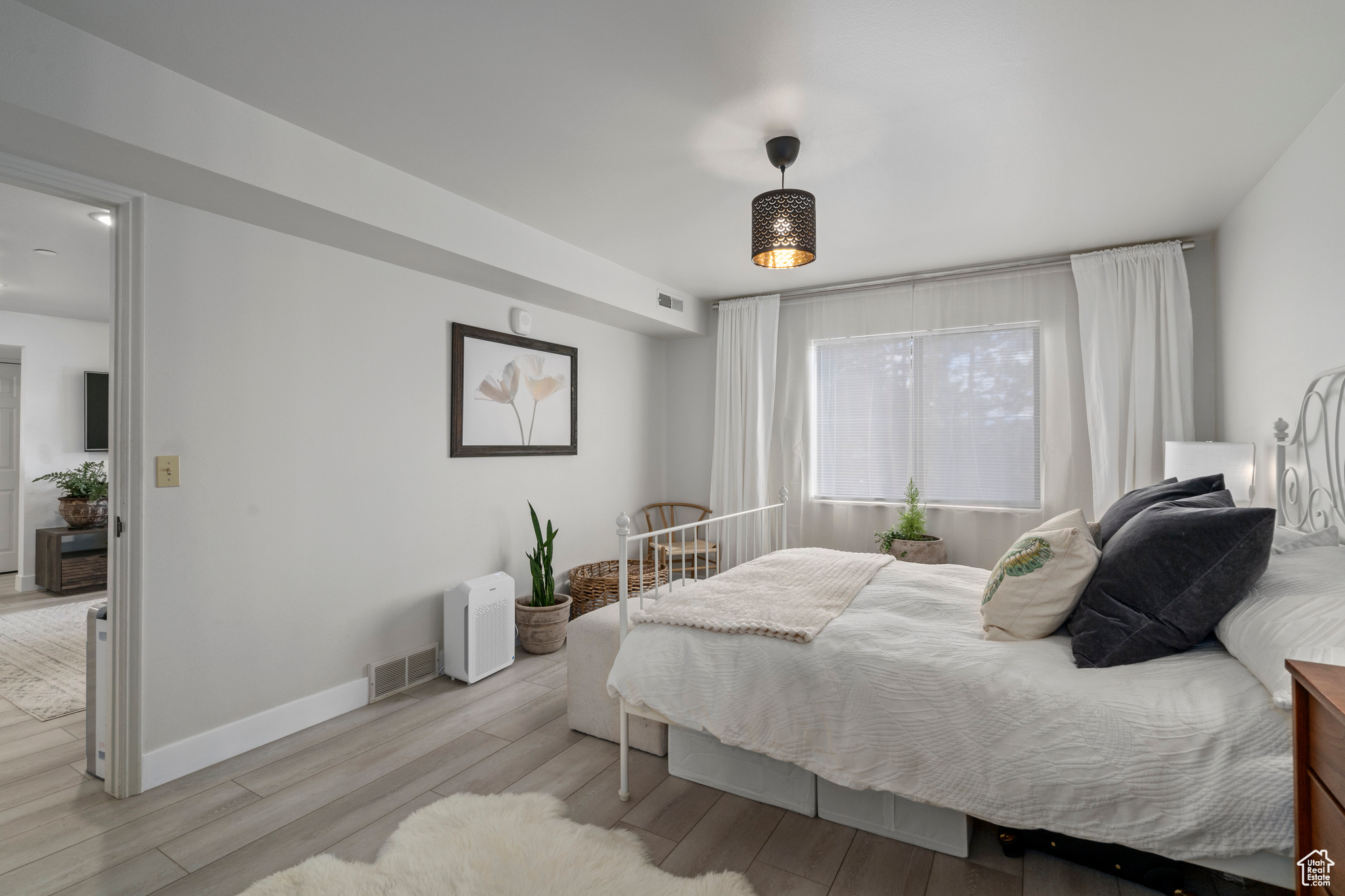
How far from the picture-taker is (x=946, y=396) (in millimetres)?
4258

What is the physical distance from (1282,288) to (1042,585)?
1.94 meters

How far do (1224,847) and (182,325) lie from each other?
137 inches

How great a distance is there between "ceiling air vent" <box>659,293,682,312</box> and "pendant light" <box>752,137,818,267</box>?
2117mm

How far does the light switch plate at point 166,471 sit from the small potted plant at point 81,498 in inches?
173

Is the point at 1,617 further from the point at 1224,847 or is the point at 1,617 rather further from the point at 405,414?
the point at 1224,847

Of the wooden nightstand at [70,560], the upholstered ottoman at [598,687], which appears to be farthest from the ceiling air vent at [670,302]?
the wooden nightstand at [70,560]

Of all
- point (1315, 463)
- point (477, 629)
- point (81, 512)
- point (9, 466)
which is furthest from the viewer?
point (9, 466)

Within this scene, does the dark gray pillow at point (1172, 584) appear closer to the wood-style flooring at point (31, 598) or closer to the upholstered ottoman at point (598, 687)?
the upholstered ottoman at point (598, 687)

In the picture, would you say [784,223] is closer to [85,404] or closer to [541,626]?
[541,626]

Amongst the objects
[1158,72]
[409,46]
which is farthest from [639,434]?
[1158,72]

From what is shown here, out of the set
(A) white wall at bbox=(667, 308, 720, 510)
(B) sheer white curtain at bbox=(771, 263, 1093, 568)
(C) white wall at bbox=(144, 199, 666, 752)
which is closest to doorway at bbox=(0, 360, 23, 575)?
(C) white wall at bbox=(144, 199, 666, 752)

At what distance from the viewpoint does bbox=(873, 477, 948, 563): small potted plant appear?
3.98 meters

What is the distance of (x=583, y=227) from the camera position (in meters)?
3.41

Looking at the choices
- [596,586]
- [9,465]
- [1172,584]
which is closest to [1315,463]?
[1172,584]
